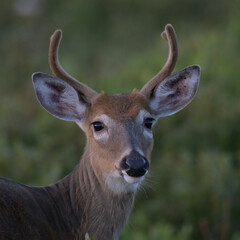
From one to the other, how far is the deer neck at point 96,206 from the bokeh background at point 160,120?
862mm

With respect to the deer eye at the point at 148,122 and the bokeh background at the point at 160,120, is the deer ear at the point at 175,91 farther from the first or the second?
the bokeh background at the point at 160,120

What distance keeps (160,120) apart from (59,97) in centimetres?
434

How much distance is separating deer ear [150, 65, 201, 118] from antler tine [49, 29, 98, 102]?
0.55 meters

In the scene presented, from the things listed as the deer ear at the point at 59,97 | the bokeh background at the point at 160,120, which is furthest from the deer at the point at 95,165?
the bokeh background at the point at 160,120

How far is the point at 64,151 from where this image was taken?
35.9ft

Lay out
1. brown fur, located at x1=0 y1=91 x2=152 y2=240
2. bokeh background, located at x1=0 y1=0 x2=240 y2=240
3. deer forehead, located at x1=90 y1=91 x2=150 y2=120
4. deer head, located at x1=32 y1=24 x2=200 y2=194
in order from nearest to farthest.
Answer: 1. brown fur, located at x1=0 y1=91 x2=152 y2=240
2. deer head, located at x1=32 y1=24 x2=200 y2=194
3. deer forehead, located at x1=90 y1=91 x2=150 y2=120
4. bokeh background, located at x1=0 y1=0 x2=240 y2=240

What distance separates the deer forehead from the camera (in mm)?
7379

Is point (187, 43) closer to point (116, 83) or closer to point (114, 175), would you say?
point (116, 83)

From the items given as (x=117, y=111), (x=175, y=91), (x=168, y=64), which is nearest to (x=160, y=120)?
(x=175, y=91)

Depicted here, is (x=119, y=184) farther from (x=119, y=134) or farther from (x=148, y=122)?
(x=148, y=122)

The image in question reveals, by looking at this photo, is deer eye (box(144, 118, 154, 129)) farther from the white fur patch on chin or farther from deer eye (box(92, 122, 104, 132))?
the white fur patch on chin

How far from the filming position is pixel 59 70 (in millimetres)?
7543

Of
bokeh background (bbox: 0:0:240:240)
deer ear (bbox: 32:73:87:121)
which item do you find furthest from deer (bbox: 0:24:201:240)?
bokeh background (bbox: 0:0:240:240)

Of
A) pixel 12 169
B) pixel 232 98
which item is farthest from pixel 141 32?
pixel 12 169
